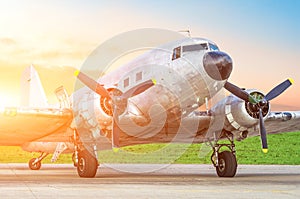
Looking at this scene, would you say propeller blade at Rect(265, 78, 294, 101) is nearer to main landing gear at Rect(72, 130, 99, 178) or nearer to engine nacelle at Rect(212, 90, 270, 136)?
engine nacelle at Rect(212, 90, 270, 136)

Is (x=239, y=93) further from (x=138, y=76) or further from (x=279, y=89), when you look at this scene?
(x=138, y=76)

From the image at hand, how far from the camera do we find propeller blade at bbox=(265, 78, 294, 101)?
2330 cm

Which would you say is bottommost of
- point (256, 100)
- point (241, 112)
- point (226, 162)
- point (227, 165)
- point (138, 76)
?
point (227, 165)

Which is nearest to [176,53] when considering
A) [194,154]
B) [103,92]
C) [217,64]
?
[217,64]

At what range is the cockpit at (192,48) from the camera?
66.4 feet

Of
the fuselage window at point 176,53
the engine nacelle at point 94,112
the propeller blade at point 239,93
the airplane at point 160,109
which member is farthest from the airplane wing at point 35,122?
the propeller blade at point 239,93

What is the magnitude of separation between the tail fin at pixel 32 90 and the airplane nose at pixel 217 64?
1526 cm

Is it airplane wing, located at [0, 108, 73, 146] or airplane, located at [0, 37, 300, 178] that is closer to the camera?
airplane, located at [0, 37, 300, 178]

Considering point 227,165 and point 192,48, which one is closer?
point 192,48

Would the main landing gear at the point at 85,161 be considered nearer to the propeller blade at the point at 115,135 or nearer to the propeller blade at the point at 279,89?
the propeller blade at the point at 115,135

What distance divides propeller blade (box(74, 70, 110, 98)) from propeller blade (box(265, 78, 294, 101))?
25.0ft

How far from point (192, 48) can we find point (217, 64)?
5.37 ft

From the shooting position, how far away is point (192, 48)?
2041cm

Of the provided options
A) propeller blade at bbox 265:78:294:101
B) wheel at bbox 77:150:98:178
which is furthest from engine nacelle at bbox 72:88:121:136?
propeller blade at bbox 265:78:294:101
